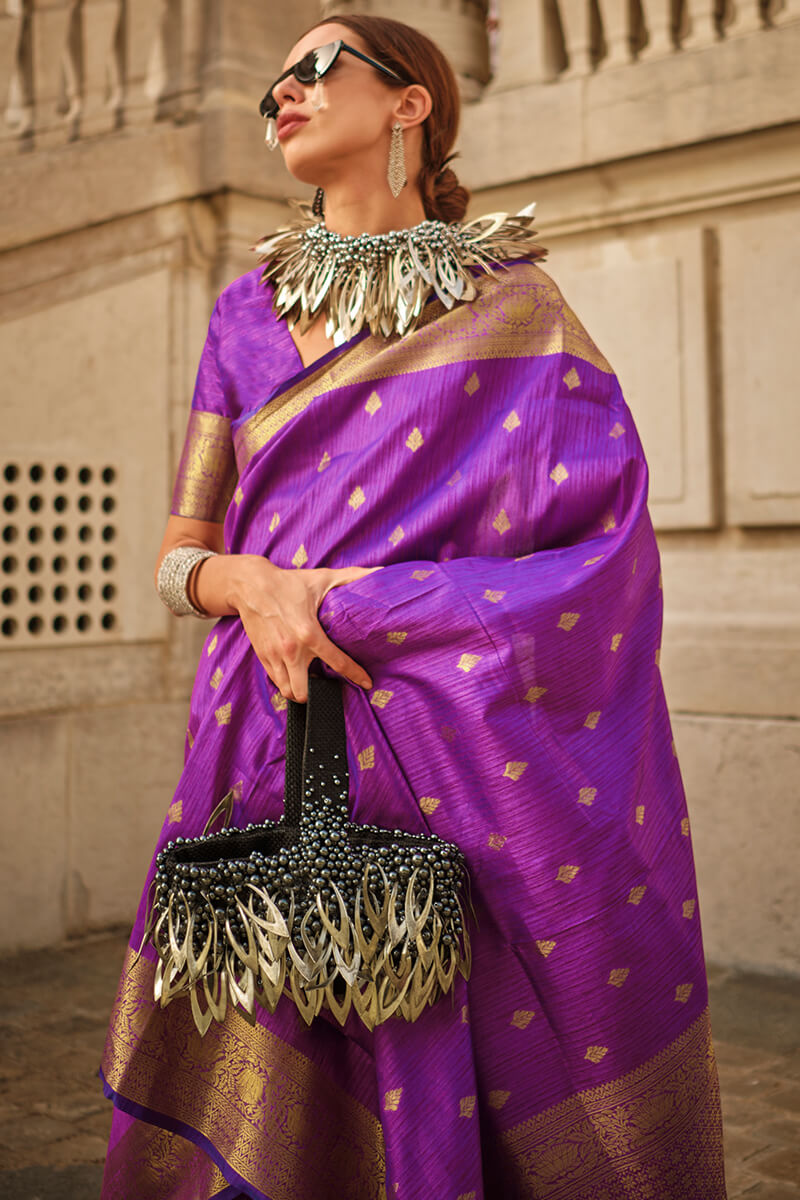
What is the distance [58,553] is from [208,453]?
2.48 m

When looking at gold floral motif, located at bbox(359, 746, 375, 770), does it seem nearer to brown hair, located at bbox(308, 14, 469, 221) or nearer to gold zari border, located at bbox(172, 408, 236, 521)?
gold zari border, located at bbox(172, 408, 236, 521)

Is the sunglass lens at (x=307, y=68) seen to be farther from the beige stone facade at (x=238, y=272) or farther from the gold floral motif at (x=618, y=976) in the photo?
the beige stone facade at (x=238, y=272)

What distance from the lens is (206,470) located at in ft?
6.93

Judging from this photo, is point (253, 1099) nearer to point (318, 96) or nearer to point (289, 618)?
point (289, 618)

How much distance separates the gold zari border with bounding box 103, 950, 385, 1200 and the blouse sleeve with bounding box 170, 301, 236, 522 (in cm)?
76

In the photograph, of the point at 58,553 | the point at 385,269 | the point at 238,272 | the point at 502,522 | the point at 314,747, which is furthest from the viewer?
the point at 238,272

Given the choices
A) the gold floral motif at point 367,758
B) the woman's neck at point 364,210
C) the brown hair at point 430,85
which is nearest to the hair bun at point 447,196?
the brown hair at point 430,85

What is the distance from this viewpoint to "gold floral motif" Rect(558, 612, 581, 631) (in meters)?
1.77

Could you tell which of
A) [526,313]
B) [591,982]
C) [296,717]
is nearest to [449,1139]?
[591,982]

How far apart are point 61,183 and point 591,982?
3661 mm

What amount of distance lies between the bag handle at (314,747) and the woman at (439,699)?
0.09 feet

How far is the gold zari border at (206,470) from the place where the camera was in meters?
2.10

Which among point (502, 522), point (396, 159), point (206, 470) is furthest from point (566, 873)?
point (396, 159)

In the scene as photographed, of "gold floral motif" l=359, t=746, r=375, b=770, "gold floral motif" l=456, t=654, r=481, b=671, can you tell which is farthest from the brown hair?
"gold floral motif" l=359, t=746, r=375, b=770
